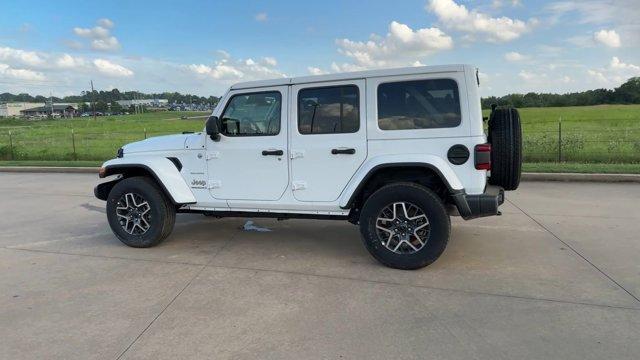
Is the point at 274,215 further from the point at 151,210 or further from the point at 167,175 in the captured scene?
the point at 151,210

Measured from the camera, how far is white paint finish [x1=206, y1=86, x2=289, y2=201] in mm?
5035

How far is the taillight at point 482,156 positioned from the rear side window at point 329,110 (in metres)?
1.16

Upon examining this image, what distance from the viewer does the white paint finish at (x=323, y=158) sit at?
4.73 meters

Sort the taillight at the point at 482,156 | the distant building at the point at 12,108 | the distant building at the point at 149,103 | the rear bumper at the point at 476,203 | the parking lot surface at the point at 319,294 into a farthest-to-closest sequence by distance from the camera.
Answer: the distant building at the point at 12,108, the distant building at the point at 149,103, the rear bumper at the point at 476,203, the taillight at the point at 482,156, the parking lot surface at the point at 319,294

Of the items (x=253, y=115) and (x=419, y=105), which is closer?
(x=419, y=105)

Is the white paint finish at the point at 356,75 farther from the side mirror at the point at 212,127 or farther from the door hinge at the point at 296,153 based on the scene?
the door hinge at the point at 296,153

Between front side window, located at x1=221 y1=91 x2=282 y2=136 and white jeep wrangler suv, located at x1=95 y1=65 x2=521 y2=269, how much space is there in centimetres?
1

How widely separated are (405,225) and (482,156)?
3.15 feet

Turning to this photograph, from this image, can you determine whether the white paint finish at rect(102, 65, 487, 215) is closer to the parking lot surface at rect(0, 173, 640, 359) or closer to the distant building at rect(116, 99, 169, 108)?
the parking lot surface at rect(0, 173, 640, 359)

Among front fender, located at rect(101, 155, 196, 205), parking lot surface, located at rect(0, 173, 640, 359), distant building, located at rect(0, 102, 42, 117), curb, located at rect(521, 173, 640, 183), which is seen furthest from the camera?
distant building, located at rect(0, 102, 42, 117)

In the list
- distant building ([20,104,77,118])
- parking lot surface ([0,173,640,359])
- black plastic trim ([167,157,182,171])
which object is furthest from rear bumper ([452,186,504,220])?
distant building ([20,104,77,118])

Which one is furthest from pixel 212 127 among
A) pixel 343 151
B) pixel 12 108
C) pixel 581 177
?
pixel 12 108

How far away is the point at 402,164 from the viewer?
14.9ft

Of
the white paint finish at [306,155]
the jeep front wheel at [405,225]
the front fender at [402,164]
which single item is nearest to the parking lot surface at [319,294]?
the jeep front wheel at [405,225]
